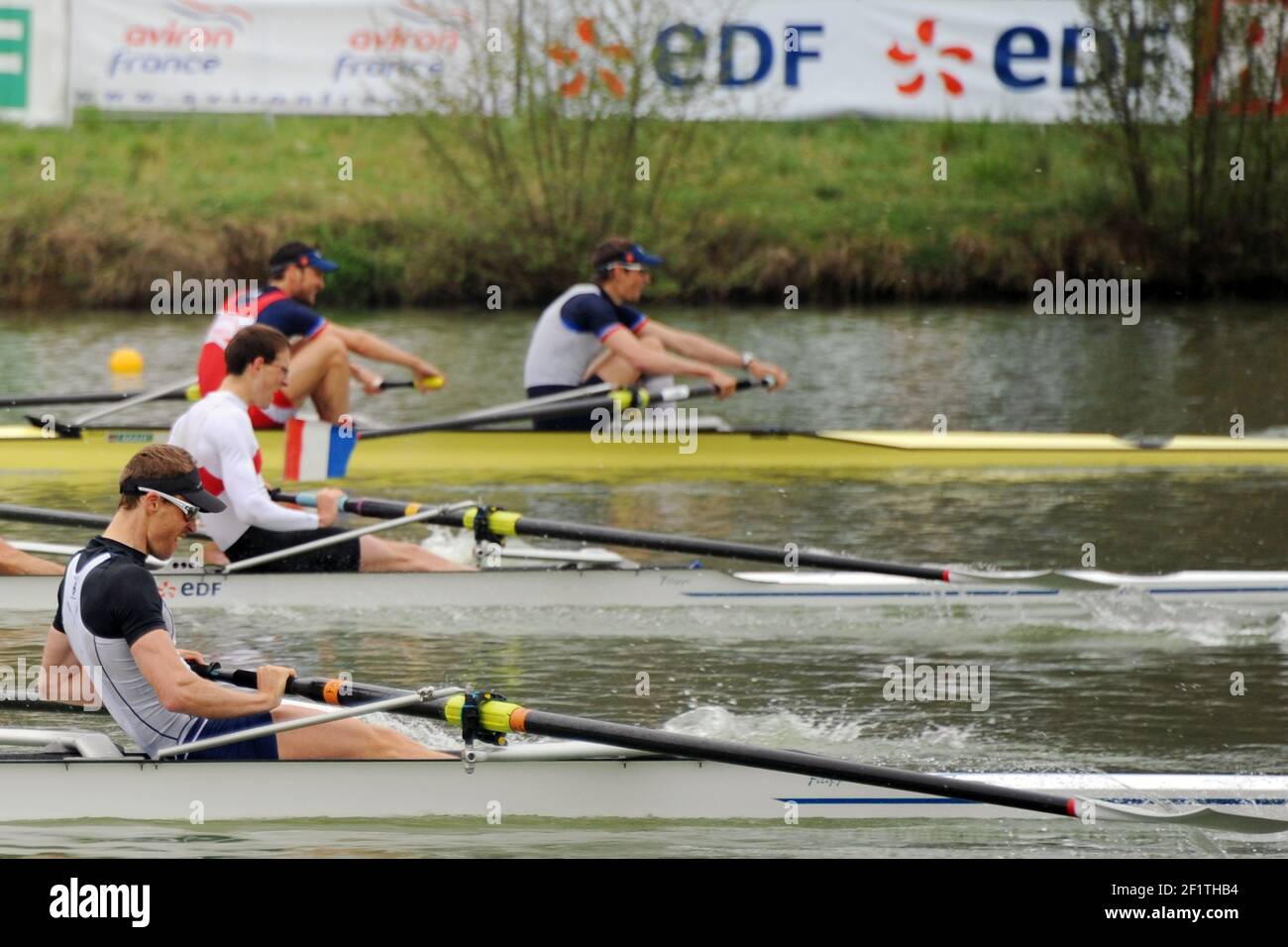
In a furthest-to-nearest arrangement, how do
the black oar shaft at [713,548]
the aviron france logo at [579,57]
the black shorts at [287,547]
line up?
the aviron france logo at [579,57] → the black shorts at [287,547] → the black oar shaft at [713,548]

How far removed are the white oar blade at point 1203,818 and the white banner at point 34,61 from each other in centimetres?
1659

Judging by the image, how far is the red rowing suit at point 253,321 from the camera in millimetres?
8961

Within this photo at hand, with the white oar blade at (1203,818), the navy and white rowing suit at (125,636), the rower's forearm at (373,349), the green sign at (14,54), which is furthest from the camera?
the green sign at (14,54)

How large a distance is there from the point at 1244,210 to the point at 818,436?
9.92m

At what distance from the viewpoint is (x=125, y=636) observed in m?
5.09

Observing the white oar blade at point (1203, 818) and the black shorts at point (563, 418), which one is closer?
the white oar blade at point (1203, 818)

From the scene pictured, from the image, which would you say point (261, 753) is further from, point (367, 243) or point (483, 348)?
point (367, 243)

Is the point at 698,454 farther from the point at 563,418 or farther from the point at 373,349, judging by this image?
the point at 373,349

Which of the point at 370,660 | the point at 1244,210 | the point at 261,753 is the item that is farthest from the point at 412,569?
the point at 1244,210

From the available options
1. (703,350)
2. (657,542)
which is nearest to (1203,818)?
(657,542)

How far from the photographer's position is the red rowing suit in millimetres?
8961

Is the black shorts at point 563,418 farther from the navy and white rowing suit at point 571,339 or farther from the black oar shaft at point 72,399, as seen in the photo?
the black oar shaft at point 72,399

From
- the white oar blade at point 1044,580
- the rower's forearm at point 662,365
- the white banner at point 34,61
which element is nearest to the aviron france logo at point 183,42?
the white banner at point 34,61
